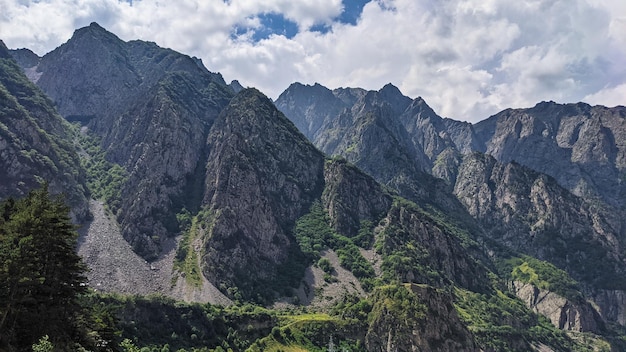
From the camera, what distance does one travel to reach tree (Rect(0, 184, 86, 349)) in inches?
2199

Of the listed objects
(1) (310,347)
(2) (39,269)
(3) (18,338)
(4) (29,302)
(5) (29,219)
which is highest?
(5) (29,219)

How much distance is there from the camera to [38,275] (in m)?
58.7

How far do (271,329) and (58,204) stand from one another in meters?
142

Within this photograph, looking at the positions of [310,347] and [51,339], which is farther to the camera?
[310,347]

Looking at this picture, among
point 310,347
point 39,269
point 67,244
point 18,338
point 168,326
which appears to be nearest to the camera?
point 18,338

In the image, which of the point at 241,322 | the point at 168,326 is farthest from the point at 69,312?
the point at 241,322

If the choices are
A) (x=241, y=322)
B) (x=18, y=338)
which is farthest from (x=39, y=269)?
(x=241, y=322)

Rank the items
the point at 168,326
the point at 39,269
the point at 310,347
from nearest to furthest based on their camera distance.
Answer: the point at 39,269, the point at 168,326, the point at 310,347

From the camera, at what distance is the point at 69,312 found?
62500 millimetres

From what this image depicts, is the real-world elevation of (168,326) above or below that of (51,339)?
below

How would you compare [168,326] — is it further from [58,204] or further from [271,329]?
[58,204]

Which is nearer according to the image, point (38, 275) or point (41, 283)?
point (41, 283)

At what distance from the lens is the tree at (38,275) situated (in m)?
55.8

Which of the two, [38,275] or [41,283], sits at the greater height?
[38,275]
